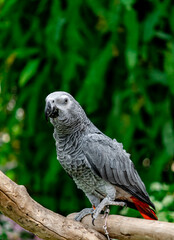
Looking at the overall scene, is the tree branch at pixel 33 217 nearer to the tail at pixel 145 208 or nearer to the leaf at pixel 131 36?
the tail at pixel 145 208

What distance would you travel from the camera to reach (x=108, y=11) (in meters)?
1.70

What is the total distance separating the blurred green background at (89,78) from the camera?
167 centimetres

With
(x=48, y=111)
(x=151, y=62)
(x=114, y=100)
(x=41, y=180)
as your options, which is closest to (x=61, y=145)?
(x=48, y=111)

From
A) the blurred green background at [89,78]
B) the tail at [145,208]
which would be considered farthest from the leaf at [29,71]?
the tail at [145,208]

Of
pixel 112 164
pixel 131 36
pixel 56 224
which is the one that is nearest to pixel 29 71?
pixel 131 36

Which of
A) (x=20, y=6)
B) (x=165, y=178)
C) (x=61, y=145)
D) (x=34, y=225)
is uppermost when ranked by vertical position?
(x=20, y=6)

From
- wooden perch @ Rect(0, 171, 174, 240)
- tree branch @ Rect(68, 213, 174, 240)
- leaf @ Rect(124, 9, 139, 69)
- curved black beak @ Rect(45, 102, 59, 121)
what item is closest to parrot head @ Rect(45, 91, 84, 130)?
curved black beak @ Rect(45, 102, 59, 121)

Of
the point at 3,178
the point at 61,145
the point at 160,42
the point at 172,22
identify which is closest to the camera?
the point at 3,178

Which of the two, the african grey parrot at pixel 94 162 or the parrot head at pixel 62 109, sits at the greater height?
the parrot head at pixel 62 109

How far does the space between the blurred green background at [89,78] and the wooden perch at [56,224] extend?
56 cm

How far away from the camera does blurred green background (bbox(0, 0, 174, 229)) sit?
5.49 feet

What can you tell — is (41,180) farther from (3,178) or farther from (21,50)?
(3,178)

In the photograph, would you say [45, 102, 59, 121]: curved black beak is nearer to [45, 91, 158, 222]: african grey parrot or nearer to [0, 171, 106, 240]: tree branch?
[45, 91, 158, 222]: african grey parrot

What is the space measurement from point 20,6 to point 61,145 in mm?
1094
